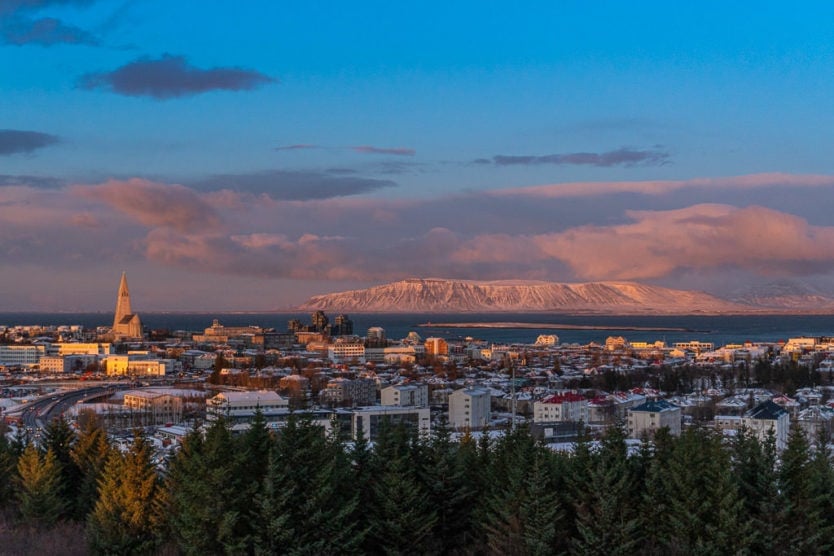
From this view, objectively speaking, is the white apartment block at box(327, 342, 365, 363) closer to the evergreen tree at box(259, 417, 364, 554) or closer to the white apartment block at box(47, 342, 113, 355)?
the white apartment block at box(47, 342, 113, 355)

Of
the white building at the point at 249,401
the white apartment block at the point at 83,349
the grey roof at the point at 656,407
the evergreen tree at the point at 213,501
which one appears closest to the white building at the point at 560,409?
the grey roof at the point at 656,407

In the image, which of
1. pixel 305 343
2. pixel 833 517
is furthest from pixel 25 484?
pixel 305 343

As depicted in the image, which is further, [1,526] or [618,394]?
[618,394]

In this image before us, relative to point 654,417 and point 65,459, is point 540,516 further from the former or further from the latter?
point 654,417

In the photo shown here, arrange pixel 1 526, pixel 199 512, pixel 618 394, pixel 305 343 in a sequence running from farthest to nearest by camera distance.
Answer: pixel 305 343
pixel 618 394
pixel 1 526
pixel 199 512

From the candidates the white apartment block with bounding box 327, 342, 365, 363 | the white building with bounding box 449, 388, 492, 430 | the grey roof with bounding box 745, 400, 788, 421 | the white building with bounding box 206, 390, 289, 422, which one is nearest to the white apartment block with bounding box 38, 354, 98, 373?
the white apartment block with bounding box 327, 342, 365, 363

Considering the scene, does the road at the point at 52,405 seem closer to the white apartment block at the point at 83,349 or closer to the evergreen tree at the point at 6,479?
the evergreen tree at the point at 6,479

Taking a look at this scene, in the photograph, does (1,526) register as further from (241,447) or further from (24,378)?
(24,378)

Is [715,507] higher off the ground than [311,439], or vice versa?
[311,439]
